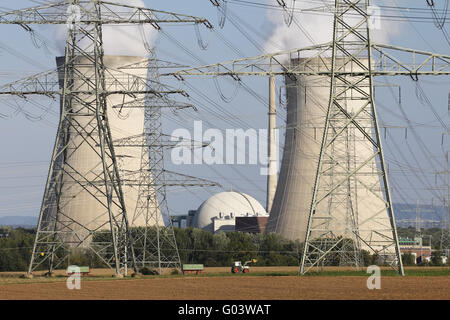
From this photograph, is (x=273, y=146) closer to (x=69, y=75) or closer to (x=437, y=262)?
(x=437, y=262)

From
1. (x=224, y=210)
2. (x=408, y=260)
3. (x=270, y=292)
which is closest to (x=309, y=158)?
(x=408, y=260)

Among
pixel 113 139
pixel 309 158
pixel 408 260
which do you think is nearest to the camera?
pixel 309 158

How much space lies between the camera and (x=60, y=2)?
124 feet

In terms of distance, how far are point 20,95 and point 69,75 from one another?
2.59 metres

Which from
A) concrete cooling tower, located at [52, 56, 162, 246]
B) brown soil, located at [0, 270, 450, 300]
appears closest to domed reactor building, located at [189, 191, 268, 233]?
concrete cooling tower, located at [52, 56, 162, 246]

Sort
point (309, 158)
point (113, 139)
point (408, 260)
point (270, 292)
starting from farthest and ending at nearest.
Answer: point (408, 260), point (113, 139), point (309, 158), point (270, 292)

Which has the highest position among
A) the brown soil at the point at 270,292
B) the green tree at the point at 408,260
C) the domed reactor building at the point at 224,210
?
the domed reactor building at the point at 224,210

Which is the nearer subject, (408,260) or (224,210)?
(408,260)

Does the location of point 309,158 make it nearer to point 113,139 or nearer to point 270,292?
point 113,139

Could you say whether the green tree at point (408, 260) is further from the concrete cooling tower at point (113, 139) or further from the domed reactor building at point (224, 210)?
the domed reactor building at point (224, 210)

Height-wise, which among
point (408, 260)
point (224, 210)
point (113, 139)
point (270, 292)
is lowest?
point (270, 292)

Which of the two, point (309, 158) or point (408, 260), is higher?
point (309, 158)

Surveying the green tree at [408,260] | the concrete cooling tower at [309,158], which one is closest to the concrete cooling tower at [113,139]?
the concrete cooling tower at [309,158]
